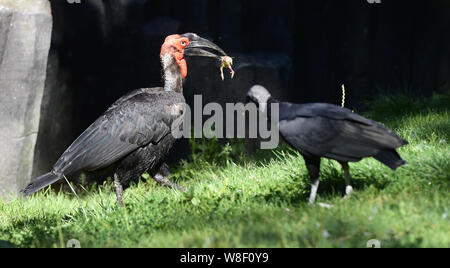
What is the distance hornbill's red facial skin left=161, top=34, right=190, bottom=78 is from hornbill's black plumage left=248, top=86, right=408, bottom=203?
2.18 m

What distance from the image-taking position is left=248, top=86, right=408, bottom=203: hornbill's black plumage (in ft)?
13.9

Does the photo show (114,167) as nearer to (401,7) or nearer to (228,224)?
(228,224)

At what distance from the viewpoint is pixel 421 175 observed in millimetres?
4660

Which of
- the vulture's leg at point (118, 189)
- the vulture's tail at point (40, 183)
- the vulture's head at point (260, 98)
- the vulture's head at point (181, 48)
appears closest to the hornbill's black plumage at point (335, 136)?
the vulture's head at point (260, 98)

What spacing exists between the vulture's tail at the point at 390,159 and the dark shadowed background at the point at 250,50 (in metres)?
3.97

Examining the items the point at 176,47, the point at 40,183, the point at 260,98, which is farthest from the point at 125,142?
the point at 260,98

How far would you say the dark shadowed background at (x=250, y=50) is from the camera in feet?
25.1

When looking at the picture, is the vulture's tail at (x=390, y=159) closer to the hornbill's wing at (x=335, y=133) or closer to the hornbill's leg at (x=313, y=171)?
the hornbill's wing at (x=335, y=133)

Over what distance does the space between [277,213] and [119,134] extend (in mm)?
1997

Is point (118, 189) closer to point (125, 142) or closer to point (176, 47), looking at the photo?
point (125, 142)

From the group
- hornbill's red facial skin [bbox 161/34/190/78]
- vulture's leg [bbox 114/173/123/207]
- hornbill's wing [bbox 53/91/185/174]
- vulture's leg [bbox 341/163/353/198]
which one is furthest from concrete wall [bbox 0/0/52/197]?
vulture's leg [bbox 341/163/353/198]

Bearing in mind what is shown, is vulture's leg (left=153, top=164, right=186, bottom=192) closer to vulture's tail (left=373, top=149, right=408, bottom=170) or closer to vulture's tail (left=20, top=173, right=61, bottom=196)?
vulture's tail (left=20, top=173, right=61, bottom=196)

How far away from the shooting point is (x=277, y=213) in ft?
14.4
